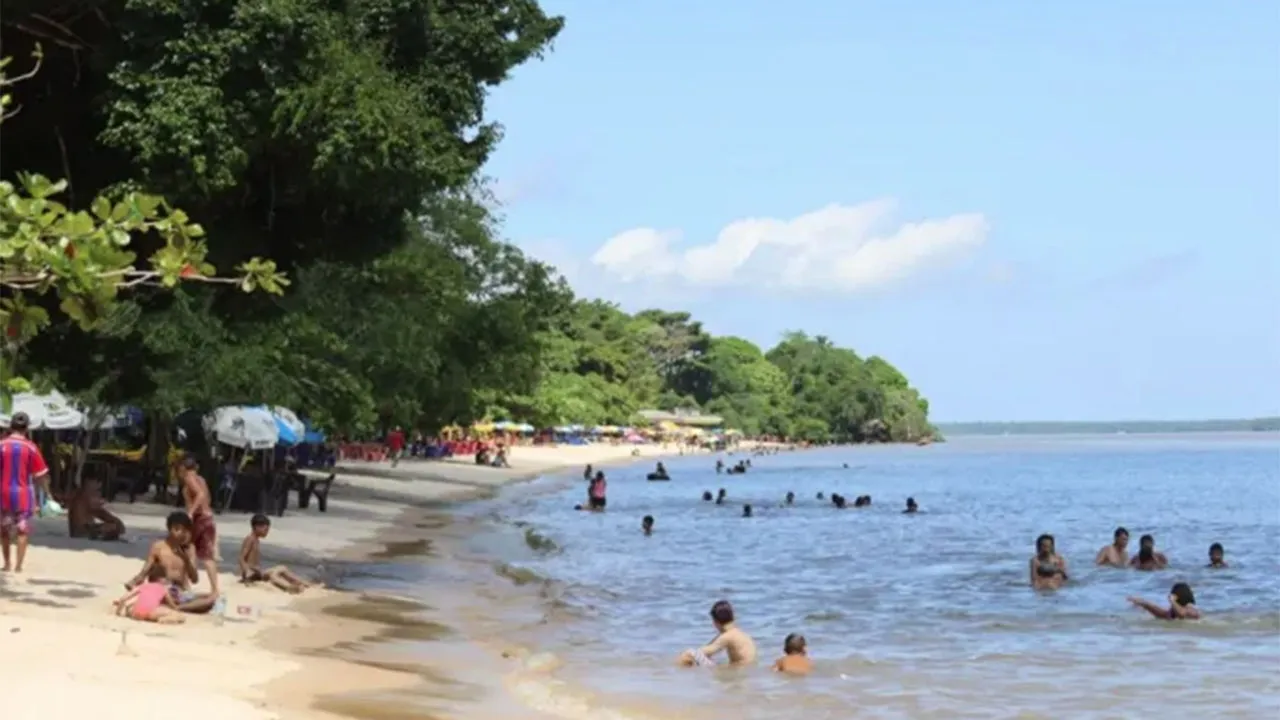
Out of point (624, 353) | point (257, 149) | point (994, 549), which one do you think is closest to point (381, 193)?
point (257, 149)

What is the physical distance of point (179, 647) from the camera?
12391 millimetres

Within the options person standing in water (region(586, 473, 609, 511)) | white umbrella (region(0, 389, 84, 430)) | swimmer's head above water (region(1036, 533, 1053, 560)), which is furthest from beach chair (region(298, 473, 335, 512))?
swimmer's head above water (region(1036, 533, 1053, 560))

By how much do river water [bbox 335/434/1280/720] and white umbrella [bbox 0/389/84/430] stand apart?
7318 millimetres

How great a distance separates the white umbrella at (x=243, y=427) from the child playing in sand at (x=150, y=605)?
17.2 metres

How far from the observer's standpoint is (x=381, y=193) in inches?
703

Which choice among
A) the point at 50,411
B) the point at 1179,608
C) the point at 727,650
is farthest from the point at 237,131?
the point at 50,411

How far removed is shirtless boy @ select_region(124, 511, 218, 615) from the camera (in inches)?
572

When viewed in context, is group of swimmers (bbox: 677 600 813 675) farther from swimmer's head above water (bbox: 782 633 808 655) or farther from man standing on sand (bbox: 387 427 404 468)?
man standing on sand (bbox: 387 427 404 468)

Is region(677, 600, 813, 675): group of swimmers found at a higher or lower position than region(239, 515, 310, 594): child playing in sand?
lower

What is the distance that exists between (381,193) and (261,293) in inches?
118

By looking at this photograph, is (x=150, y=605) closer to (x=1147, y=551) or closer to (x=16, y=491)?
(x=16, y=491)

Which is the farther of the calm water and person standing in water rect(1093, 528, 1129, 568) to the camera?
person standing in water rect(1093, 528, 1129, 568)

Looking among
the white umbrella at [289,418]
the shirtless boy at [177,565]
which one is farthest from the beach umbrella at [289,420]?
the shirtless boy at [177,565]

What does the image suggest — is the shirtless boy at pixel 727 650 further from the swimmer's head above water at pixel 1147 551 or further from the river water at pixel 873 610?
the swimmer's head above water at pixel 1147 551
